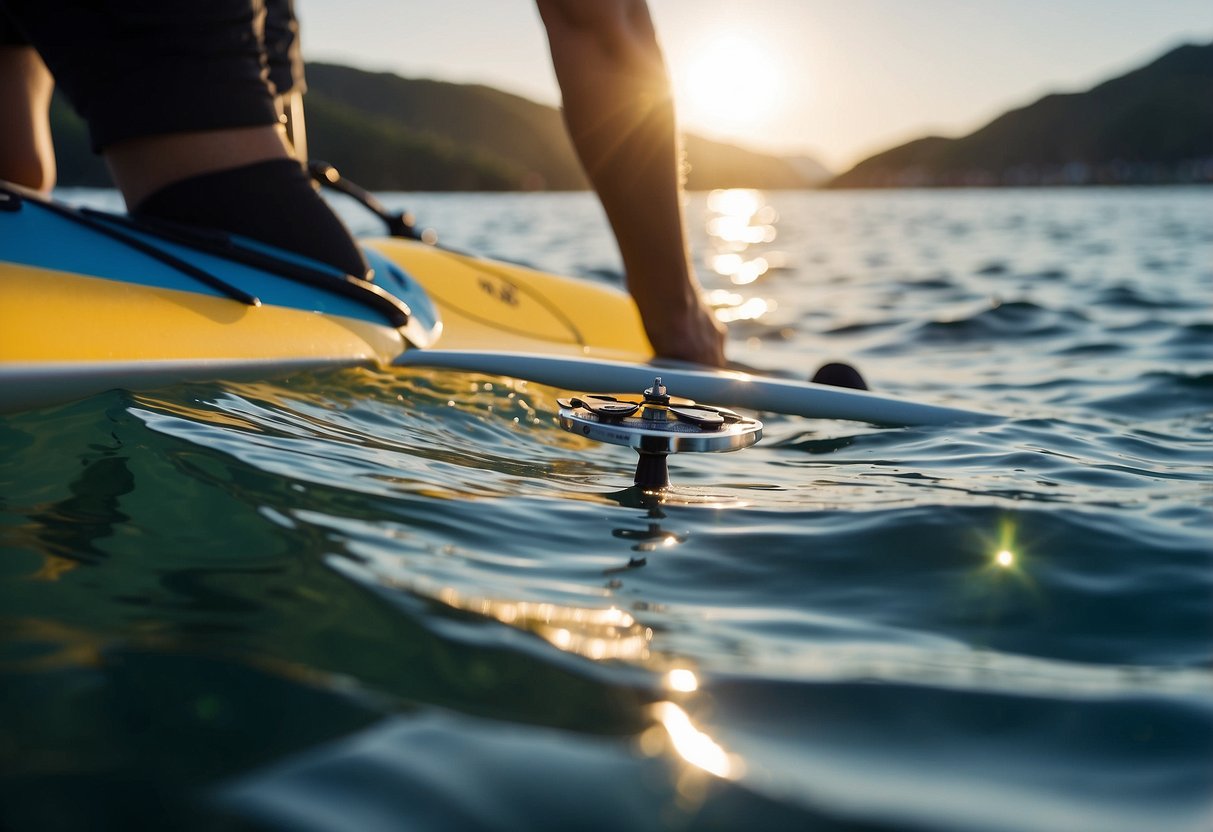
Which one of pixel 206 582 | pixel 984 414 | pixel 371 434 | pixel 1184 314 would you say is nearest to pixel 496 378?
pixel 371 434

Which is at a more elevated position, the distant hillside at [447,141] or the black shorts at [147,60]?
the distant hillside at [447,141]

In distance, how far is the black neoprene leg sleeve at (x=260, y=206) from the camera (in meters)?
2.63

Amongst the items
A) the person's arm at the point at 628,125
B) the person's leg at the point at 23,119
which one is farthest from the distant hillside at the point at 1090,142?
the person's leg at the point at 23,119

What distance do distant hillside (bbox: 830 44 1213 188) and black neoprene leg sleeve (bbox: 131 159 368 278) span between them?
114511mm

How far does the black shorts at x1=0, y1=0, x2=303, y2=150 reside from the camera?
8.03ft

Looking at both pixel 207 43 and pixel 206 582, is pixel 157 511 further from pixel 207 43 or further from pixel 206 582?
pixel 207 43

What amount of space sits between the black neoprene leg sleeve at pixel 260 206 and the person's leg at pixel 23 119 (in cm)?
82

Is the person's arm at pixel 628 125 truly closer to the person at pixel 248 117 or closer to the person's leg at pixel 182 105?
the person at pixel 248 117

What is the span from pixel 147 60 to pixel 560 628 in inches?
75.7

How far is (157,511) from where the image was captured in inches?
57.2

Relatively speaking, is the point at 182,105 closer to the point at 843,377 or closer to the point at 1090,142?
the point at 843,377

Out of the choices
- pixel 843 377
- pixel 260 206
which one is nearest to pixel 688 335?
pixel 843 377

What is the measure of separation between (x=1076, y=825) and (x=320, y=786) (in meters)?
0.62

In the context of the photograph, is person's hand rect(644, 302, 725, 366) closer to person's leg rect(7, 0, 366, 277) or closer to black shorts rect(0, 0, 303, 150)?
person's leg rect(7, 0, 366, 277)
